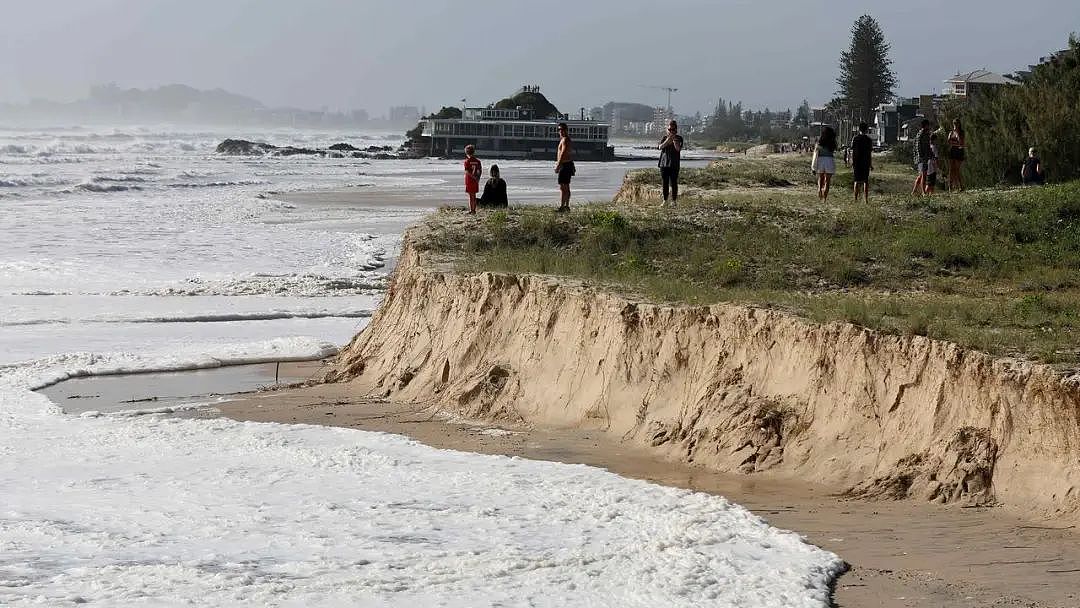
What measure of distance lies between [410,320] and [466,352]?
1.67 meters

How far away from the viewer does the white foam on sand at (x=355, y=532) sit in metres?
8.16

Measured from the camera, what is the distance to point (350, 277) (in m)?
28.5

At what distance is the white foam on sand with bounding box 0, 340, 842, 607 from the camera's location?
8.16m

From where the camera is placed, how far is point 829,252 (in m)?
17.3

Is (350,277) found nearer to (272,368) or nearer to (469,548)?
(272,368)

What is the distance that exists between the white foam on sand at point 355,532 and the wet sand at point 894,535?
11.7 inches

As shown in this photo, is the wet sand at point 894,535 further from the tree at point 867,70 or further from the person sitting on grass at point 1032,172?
the tree at point 867,70

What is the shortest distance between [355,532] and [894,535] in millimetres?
3727

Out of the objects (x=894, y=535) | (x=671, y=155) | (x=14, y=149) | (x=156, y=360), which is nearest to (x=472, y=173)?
(x=671, y=155)

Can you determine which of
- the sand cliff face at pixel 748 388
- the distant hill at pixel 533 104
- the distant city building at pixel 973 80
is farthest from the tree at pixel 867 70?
the sand cliff face at pixel 748 388

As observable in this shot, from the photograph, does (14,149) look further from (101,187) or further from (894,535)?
(894,535)

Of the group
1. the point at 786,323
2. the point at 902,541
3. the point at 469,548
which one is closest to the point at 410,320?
the point at 786,323

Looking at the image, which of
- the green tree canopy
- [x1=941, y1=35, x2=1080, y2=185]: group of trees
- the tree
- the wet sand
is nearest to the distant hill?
the green tree canopy

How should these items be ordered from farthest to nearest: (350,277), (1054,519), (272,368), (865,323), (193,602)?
(350,277)
(272,368)
(865,323)
(1054,519)
(193,602)
